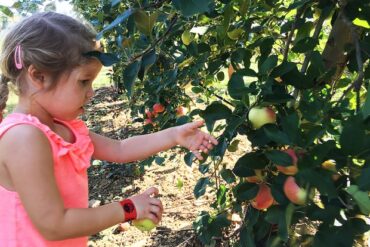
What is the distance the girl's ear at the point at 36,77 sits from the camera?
3.74 ft

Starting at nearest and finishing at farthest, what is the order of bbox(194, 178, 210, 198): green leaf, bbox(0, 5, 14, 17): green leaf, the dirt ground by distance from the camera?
bbox(194, 178, 210, 198): green leaf, bbox(0, 5, 14, 17): green leaf, the dirt ground

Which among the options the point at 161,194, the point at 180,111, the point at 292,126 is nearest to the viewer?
the point at 292,126

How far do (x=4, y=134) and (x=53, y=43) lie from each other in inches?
10.1

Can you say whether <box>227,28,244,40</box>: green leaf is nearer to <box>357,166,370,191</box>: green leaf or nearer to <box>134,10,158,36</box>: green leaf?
<box>134,10,158,36</box>: green leaf

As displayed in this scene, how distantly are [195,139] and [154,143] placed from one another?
0.62 ft

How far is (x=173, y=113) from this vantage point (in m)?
2.18

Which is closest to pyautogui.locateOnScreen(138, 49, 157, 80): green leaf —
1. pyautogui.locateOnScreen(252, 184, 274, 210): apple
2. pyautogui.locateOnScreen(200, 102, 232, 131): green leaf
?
pyautogui.locateOnScreen(200, 102, 232, 131): green leaf

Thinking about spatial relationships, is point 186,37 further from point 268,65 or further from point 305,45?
point 268,65

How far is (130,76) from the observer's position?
99 centimetres

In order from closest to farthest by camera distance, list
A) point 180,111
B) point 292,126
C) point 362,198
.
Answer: point 362,198, point 292,126, point 180,111

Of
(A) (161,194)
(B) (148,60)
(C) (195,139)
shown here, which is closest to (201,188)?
(C) (195,139)

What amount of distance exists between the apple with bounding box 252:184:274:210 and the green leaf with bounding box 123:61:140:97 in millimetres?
387

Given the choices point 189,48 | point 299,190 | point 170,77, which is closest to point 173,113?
point 170,77

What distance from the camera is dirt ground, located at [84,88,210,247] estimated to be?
2516mm
